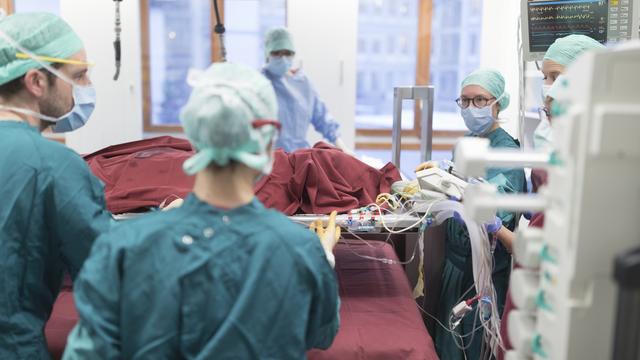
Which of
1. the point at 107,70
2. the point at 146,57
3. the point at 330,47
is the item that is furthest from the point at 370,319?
the point at 146,57

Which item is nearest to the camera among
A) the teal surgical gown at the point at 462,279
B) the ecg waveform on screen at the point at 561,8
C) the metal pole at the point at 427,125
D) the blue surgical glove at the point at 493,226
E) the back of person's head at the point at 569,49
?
the blue surgical glove at the point at 493,226

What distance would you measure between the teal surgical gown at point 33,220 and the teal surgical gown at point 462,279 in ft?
4.56

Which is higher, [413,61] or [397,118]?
[413,61]

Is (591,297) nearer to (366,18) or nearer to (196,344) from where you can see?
(196,344)

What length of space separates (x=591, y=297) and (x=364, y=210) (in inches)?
45.0

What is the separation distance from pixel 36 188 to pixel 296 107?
8.07 feet

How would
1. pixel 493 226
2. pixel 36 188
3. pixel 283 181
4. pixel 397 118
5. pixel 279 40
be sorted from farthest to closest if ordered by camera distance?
pixel 279 40 → pixel 397 118 → pixel 283 181 → pixel 493 226 → pixel 36 188

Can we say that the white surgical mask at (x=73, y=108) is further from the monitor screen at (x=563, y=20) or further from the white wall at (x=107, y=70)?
the white wall at (x=107, y=70)

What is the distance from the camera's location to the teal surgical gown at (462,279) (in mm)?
2250

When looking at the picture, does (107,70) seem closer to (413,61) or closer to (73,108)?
(413,61)

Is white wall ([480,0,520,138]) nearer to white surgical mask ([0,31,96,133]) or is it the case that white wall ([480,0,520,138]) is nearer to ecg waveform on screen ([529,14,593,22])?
ecg waveform on screen ([529,14,593,22])

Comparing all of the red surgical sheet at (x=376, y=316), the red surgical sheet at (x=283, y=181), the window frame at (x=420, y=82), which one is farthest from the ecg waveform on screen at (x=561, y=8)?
the window frame at (x=420, y=82)

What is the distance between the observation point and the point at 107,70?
13.8 feet

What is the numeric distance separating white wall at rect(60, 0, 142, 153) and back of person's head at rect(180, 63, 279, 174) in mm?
3385
